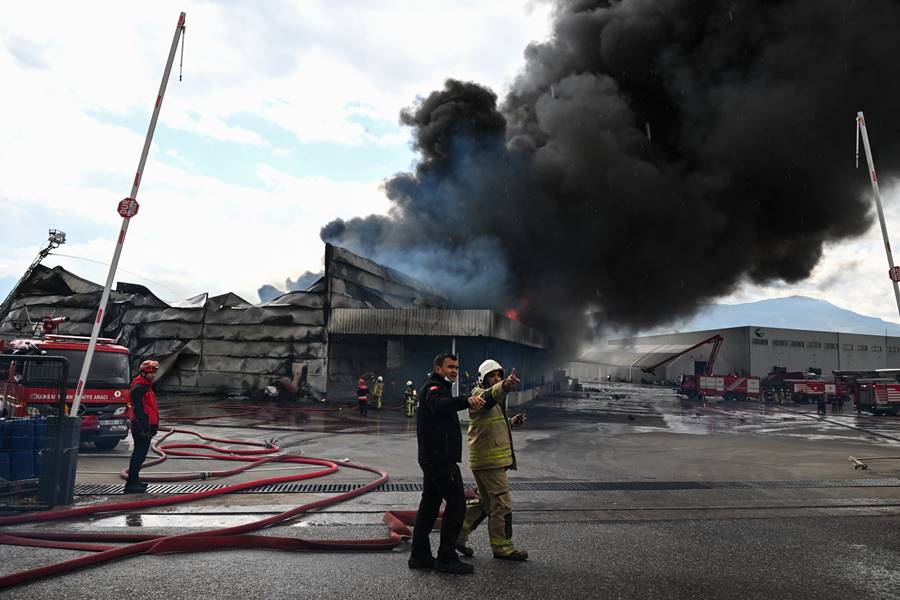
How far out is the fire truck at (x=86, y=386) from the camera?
9.56 m

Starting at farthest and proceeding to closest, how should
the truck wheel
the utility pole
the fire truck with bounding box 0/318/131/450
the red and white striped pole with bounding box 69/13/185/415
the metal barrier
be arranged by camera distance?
the utility pole, the truck wheel, the fire truck with bounding box 0/318/131/450, the red and white striped pole with bounding box 69/13/185/415, the metal barrier

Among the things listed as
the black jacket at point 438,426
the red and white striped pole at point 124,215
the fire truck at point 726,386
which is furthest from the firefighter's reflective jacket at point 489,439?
the fire truck at point 726,386

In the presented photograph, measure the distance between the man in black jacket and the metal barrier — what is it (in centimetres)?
412

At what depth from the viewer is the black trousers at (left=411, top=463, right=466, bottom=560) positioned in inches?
175

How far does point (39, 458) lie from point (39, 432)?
296 mm

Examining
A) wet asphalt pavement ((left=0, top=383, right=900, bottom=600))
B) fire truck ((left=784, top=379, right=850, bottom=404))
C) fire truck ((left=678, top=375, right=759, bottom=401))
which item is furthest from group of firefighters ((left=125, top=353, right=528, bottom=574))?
fire truck ((left=784, top=379, right=850, bottom=404))

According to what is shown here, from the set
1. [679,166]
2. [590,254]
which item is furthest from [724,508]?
[679,166]

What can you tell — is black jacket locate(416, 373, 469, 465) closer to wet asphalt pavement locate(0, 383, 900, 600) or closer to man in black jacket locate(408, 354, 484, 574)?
man in black jacket locate(408, 354, 484, 574)

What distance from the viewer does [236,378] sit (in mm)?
24438

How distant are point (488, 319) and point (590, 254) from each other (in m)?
18.0

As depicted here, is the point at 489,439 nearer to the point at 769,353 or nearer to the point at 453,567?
the point at 453,567

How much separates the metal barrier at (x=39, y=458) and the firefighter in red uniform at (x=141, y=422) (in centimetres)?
80

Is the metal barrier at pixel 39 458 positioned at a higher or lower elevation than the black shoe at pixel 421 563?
higher

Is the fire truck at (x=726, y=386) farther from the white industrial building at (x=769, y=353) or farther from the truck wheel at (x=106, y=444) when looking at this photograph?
the truck wheel at (x=106, y=444)
